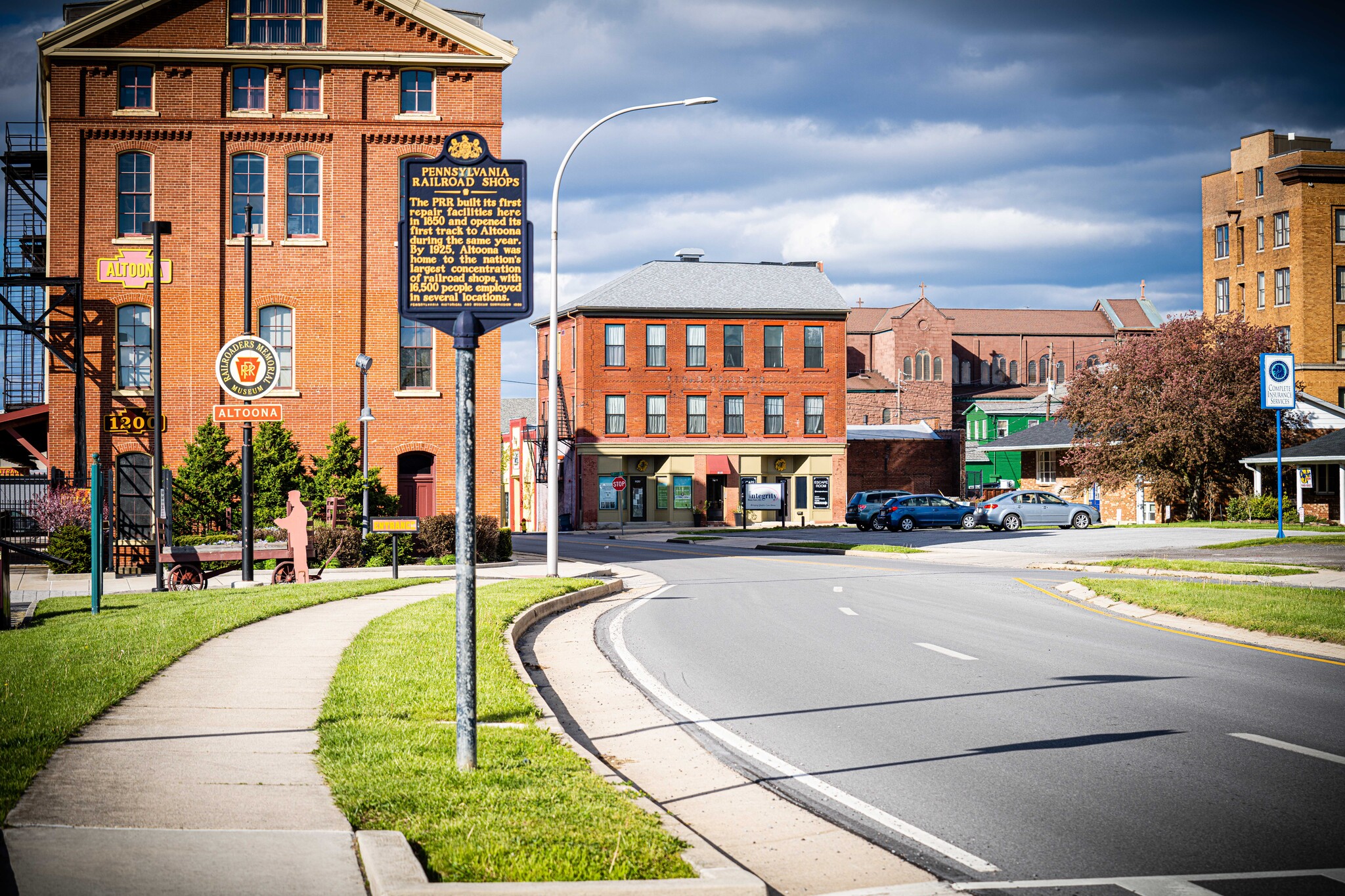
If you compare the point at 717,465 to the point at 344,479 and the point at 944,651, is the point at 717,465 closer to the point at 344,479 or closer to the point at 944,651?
the point at 344,479

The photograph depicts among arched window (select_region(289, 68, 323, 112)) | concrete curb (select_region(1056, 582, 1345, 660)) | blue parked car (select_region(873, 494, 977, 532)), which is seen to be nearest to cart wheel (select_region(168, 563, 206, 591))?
concrete curb (select_region(1056, 582, 1345, 660))

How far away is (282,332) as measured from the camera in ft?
105

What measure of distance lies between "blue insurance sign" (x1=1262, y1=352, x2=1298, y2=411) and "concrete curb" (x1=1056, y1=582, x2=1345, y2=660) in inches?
620

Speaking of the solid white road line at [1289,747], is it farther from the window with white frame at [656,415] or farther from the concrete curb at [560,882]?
the window with white frame at [656,415]

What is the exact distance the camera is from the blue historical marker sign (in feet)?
23.3

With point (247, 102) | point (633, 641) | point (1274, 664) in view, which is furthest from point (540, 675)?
point (247, 102)

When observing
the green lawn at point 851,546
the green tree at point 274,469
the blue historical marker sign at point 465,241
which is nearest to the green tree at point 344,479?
the green tree at point 274,469

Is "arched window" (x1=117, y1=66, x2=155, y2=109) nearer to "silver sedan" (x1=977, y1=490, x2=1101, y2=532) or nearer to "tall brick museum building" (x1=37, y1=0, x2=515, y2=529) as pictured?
"tall brick museum building" (x1=37, y1=0, x2=515, y2=529)

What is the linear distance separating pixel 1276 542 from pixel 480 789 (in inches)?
1125

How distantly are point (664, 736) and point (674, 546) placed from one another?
1251 inches

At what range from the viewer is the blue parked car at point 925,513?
47281 mm

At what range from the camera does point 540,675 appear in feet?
37.0

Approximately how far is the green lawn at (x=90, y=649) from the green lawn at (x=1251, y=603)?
12227mm

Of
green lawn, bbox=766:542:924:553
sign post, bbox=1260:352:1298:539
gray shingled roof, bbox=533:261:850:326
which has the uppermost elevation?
gray shingled roof, bbox=533:261:850:326
